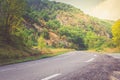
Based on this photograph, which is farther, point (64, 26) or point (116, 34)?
point (64, 26)

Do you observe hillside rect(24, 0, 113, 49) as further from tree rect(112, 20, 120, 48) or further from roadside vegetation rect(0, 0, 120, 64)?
tree rect(112, 20, 120, 48)

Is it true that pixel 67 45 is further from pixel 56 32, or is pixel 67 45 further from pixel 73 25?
pixel 73 25

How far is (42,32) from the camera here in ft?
320

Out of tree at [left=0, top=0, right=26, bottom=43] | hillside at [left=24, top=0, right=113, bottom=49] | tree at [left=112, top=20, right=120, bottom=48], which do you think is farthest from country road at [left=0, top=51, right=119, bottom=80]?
hillside at [left=24, top=0, right=113, bottom=49]

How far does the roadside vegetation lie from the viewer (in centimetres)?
3547

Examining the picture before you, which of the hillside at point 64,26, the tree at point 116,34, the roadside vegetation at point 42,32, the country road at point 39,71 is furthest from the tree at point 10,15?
the hillside at point 64,26

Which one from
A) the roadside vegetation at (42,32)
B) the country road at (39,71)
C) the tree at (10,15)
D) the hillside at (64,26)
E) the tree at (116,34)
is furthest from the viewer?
the hillside at (64,26)

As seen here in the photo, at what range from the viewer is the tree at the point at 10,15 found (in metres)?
34.9

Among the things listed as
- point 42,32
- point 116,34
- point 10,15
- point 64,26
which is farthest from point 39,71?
point 64,26

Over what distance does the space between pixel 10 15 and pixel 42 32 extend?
6141 cm

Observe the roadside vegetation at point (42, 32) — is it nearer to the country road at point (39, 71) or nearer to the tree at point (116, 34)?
the tree at point (116, 34)

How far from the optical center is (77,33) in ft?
432

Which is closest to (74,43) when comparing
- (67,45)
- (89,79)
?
(67,45)

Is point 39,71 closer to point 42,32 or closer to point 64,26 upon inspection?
point 42,32
